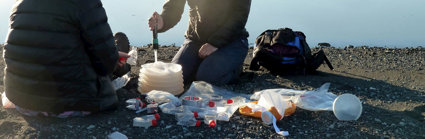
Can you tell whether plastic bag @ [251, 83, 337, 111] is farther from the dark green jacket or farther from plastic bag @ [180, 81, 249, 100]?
the dark green jacket

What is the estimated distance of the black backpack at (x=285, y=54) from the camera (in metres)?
5.16

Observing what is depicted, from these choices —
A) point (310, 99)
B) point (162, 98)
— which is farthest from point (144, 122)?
point (310, 99)

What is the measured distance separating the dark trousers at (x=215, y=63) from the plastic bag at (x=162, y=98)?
931mm

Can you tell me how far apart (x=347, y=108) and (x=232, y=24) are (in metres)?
1.70

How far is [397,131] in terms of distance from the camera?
3334 mm

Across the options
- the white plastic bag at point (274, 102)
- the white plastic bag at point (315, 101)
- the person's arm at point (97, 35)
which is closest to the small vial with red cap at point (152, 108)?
the person's arm at point (97, 35)

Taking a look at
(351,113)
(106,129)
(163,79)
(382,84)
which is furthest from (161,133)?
(382,84)

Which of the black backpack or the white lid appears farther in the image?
the black backpack

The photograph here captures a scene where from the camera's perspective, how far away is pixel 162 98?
3.79m

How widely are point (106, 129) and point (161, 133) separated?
0.44m

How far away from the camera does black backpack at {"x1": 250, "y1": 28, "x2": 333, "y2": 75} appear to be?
5.16m

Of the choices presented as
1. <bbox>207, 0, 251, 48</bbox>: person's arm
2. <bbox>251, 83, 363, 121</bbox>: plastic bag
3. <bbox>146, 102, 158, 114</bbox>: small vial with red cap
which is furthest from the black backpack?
<bbox>146, 102, 158, 114</bbox>: small vial with red cap

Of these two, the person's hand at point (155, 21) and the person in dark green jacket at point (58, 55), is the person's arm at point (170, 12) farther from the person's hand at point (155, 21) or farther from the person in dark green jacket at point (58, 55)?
the person in dark green jacket at point (58, 55)

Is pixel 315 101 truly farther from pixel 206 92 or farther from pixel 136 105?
pixel 136 105
